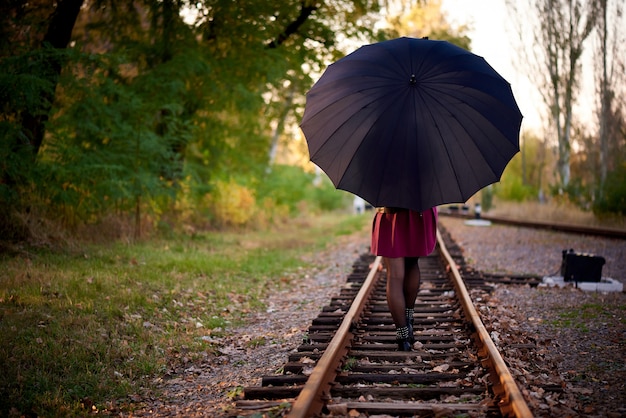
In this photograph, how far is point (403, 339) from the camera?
206 inches

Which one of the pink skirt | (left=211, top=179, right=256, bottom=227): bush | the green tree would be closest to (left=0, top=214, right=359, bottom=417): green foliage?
the green tree

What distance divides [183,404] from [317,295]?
13.8 ft

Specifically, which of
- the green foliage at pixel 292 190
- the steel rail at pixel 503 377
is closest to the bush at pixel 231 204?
the green foliage at pixel 292 190

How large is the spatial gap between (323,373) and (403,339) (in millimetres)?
1286

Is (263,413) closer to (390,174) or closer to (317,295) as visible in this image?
(390,174)

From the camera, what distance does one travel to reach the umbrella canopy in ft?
14.8

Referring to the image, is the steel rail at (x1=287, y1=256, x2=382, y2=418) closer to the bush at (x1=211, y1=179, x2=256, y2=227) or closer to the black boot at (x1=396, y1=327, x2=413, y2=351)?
the black boot at (x1=396, y1=327, x2=413, y2=351)

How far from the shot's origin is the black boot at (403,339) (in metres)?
5.19

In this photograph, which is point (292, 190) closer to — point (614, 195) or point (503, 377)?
point (614, 195)

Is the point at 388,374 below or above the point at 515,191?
below

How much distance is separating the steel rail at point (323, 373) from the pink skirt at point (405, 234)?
0.87 m

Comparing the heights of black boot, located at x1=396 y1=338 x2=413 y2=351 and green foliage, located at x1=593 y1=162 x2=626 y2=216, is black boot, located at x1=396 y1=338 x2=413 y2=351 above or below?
below

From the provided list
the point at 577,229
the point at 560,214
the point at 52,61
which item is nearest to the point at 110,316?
the point at 52,61

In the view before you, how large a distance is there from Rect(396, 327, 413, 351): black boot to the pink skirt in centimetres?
72
